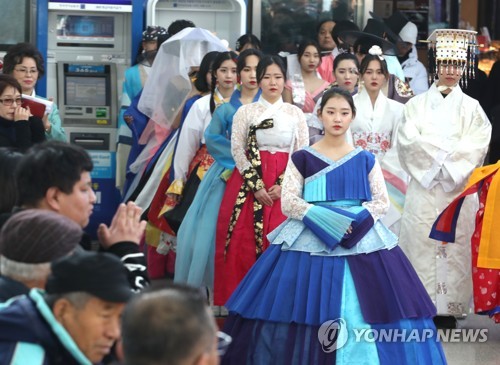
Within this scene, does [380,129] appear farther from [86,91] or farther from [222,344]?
[222,344]

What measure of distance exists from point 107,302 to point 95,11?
6.42 m

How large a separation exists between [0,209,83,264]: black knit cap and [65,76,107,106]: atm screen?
6.30 metres

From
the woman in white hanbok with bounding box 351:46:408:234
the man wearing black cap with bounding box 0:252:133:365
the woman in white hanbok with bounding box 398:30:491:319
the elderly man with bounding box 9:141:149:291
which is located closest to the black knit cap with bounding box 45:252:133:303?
the man wearing black cap with bounding box 0:252:133:365

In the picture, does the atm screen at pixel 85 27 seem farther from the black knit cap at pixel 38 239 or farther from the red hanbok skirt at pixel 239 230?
the black knit cap at pixel 38 239

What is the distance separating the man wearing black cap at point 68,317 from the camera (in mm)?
2658

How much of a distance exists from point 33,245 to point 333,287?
2.32m

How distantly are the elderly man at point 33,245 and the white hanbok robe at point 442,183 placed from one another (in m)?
4.15

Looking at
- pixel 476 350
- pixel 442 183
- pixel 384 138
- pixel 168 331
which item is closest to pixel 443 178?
pixel 442 183

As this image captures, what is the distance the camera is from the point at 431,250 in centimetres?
686

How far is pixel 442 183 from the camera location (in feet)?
22.4

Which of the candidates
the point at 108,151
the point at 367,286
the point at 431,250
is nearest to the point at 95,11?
the point at 108,151

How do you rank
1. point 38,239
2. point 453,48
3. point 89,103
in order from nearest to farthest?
point 38,239 < point 453,48 < point 89,103

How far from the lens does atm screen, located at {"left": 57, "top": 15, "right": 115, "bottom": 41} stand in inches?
355

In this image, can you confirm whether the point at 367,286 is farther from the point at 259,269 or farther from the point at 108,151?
the point at 108,151
